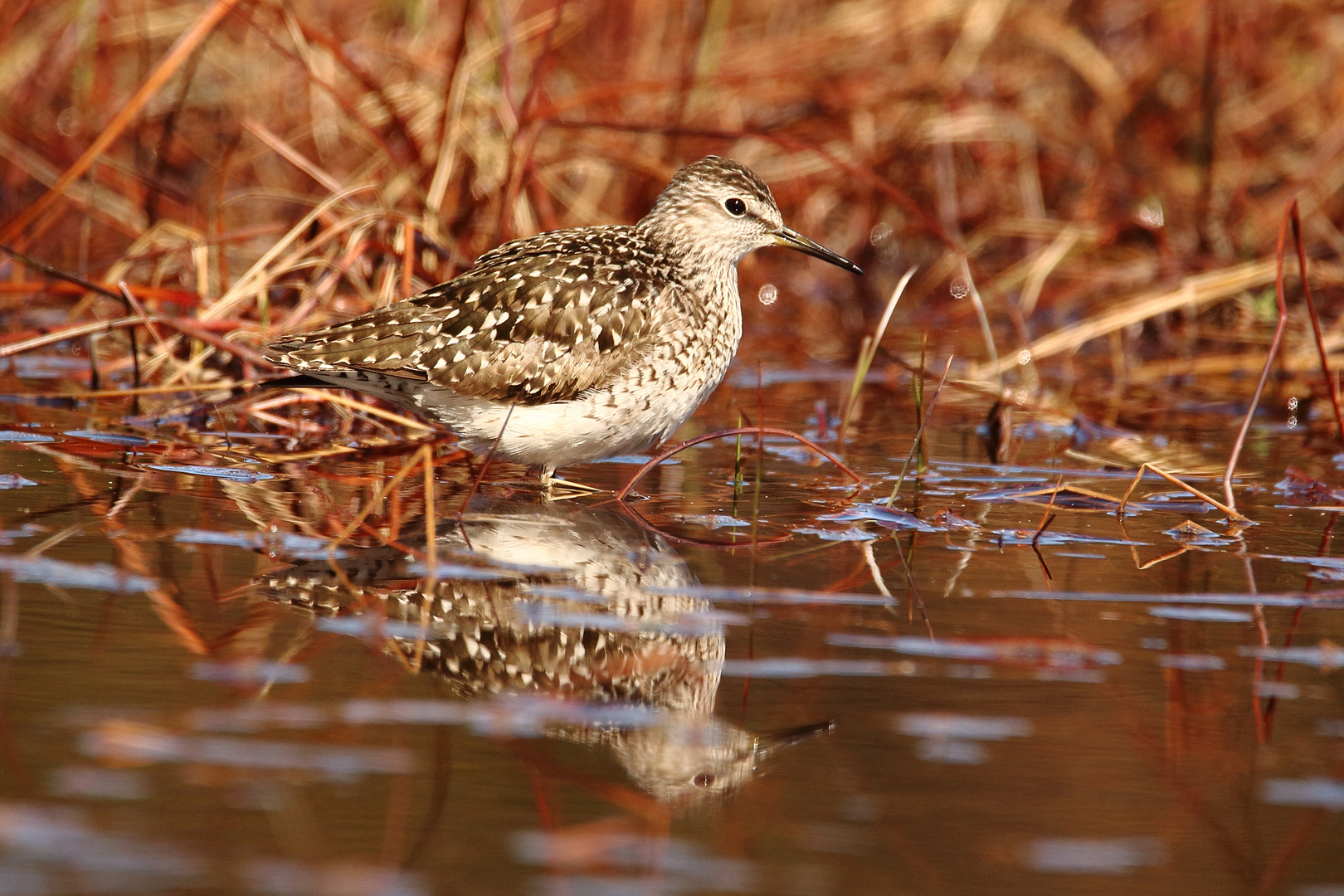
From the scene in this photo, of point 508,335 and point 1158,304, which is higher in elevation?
point 1158,304

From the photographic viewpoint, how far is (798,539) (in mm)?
5242

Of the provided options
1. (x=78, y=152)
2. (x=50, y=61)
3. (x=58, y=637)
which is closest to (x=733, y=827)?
(x=58, y=637)

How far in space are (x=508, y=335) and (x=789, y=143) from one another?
2.60 m

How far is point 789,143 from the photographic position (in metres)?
7.90

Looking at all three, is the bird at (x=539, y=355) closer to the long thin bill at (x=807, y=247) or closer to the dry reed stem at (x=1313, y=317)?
the long thin bill at (x=807, y=247)

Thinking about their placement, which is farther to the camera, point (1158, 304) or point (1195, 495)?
point (1158, 304)

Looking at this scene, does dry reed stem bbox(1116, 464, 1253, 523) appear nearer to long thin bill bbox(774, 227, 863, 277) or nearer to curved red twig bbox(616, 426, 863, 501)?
curved red twig bbox(616, 426, 863, 501)

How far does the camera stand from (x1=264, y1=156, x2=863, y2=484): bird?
5.80m

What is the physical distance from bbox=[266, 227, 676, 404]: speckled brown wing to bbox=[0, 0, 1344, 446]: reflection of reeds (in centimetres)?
166

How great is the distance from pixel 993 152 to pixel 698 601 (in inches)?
353

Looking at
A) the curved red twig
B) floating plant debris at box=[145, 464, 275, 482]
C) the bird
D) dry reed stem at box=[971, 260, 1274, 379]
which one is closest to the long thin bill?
the bird

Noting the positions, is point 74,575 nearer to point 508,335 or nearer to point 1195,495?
point 508,335

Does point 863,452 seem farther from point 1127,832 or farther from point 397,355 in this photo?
point 1127,832

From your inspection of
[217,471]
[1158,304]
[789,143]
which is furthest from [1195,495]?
[217,471]
